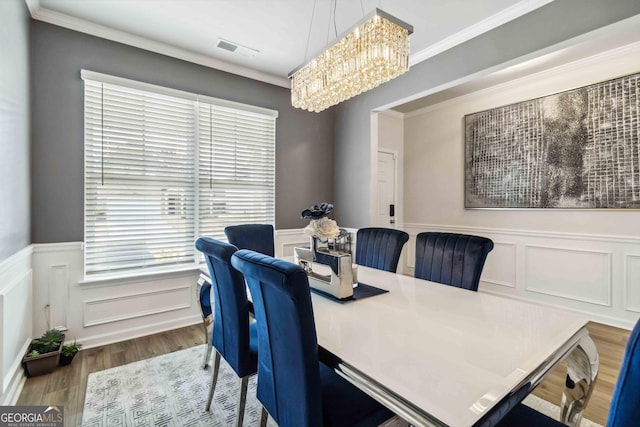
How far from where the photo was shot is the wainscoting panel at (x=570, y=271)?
2.98m

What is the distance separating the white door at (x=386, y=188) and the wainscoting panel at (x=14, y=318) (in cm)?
405

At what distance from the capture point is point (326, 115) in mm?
4227

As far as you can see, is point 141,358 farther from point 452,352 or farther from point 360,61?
point 360,61

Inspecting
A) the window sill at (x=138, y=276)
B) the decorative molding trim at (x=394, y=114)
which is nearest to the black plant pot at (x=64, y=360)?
the window sill at (x=138, y=276)

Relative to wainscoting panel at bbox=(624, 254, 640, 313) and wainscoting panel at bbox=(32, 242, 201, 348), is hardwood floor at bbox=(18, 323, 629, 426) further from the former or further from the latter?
wainscoting panel at bbox=(624, 254, 640, 313)

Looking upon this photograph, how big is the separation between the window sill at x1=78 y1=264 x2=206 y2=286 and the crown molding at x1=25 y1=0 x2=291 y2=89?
7.16ft

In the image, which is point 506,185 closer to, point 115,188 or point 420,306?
point 420,306

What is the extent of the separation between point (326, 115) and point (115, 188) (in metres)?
2.74


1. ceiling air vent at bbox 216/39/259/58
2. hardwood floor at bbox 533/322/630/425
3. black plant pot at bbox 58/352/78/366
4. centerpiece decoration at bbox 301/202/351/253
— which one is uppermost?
ceiling air vent at bbox 216/39/259/58

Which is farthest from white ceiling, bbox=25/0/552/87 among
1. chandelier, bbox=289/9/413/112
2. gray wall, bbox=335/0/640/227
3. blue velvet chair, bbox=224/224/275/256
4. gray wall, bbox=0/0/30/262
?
blue velvet chair, bbox=224/224/275/256

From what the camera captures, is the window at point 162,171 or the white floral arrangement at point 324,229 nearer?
the white floral arrangement at point 324,229

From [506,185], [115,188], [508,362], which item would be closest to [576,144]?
[506,185]

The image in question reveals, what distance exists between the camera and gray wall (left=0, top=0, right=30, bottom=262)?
5.70 feet

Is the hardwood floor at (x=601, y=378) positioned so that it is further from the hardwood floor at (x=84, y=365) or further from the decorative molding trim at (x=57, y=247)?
the decorative molding trim at (x=57, y=247)
